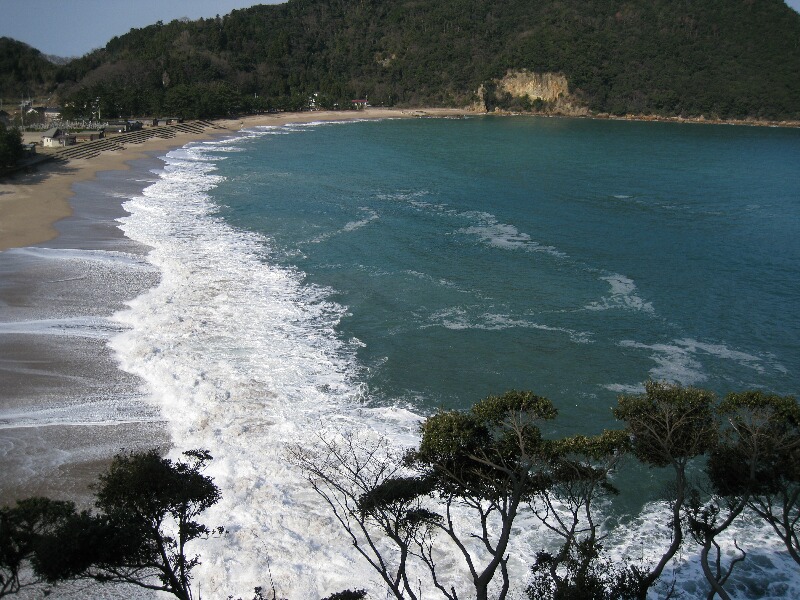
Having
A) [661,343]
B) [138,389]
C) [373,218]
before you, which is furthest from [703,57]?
[138,389]

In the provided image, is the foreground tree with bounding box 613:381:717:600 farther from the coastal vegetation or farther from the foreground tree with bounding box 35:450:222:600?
the foreground tree with bounding box 35:450:222:600

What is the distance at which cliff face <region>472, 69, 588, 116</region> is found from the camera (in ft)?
462

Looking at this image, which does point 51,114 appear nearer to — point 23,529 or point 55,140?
point 55,140

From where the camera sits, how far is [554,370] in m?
20.1

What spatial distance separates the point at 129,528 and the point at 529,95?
483 feet

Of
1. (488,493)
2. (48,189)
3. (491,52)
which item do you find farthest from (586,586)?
(491,52)

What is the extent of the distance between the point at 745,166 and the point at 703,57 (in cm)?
8822

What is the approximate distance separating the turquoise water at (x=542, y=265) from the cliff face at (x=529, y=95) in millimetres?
78514

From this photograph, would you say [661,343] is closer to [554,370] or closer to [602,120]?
[554,370]

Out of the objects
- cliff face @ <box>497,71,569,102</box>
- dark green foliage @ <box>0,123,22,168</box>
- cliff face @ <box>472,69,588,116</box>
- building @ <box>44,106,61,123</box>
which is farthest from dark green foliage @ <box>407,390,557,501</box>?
cliff face @ <box>497,71,569,102</box>

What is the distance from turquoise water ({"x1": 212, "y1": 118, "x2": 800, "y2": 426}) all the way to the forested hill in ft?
229

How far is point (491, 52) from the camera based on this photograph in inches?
6038

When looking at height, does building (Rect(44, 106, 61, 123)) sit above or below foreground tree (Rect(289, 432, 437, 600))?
above

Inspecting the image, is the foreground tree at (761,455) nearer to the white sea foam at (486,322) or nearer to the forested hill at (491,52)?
the white sea foam at (486,322)
